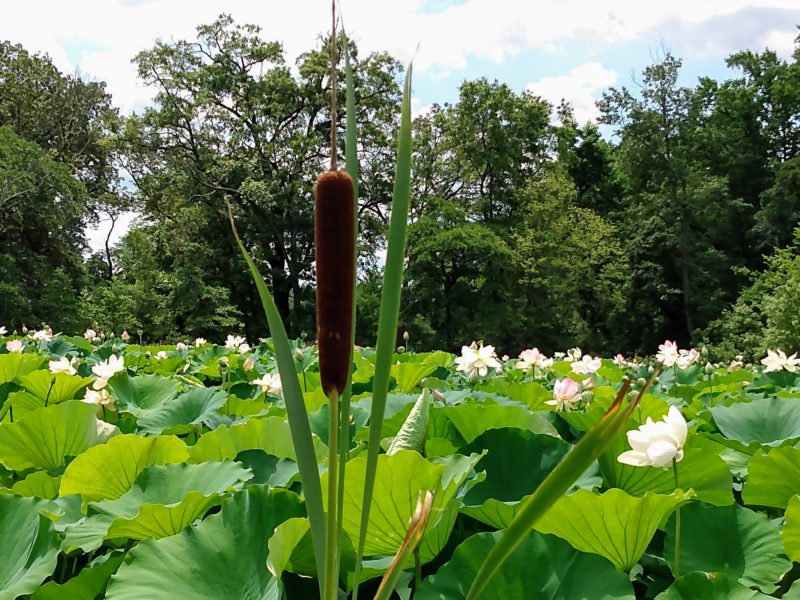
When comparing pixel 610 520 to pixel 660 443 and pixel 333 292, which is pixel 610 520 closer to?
pixel 660 443

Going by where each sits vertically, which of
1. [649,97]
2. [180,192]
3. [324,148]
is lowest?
[180,192]

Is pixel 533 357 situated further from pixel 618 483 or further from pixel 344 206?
pixel 344 206

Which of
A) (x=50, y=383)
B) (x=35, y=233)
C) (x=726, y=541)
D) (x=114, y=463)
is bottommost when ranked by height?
(x=726, y=541)

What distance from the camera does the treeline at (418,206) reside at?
64.5 feet

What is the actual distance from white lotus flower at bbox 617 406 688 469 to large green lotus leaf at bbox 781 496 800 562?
0.12 m

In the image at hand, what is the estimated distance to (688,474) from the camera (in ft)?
2.97

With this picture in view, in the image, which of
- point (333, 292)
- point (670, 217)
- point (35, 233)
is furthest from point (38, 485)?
point (670, 217)

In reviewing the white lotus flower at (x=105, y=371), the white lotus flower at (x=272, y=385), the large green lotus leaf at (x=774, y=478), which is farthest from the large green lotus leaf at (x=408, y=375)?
the large green lotus leaf at (x=774, y=478)

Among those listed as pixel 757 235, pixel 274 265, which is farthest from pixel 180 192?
pixel 757 235

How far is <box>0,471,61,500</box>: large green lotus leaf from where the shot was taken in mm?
1007

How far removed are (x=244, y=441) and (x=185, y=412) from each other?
551mm

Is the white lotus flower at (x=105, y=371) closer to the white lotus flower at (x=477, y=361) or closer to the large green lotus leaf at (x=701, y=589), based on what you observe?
the white lotus flower at (x=477, y=361)

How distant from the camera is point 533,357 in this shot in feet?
8.89

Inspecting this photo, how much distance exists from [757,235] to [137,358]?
25.3 metres
